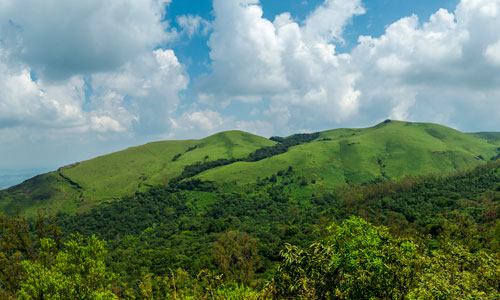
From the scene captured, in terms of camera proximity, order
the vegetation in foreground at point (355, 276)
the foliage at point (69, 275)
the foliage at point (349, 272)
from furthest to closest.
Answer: the foliage at point (69, 275), the foliage at point (349, 272), the vegetation in foreground at point (355, 276)

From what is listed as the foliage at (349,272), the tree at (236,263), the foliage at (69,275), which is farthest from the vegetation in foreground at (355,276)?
the tree at (236,263)

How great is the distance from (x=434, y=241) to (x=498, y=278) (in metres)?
86.6

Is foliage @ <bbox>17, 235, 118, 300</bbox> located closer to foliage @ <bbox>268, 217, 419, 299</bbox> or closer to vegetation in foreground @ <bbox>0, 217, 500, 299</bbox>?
vegetation in foreground @ <bbox>0, 217, 500, 299</bbox>

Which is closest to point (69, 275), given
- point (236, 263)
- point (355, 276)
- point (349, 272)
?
point (349, 272)

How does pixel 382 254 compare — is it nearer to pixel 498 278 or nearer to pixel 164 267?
pixel 498 278

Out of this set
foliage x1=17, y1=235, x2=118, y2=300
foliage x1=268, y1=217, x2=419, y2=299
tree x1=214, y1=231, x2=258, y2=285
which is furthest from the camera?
tree x1=214, y1=231, x2=258, y2=285

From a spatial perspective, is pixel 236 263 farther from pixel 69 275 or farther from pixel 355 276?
pixel 355 276

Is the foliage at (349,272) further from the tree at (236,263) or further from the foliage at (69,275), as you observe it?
the tree at (236,263)

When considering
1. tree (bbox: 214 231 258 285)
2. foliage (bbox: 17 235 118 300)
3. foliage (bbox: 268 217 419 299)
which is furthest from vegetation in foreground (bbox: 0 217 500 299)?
tree (bbox: 214 231 258 285)

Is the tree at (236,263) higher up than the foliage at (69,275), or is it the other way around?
the foliage at (69,275)

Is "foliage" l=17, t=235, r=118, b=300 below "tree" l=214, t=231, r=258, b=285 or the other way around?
the other way around

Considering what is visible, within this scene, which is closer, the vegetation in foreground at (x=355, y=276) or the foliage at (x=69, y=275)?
the vegetation in foreground at (x=355, y=276)

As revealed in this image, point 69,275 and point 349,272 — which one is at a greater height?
point 349,272

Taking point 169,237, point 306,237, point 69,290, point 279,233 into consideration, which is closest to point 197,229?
point 169,237
